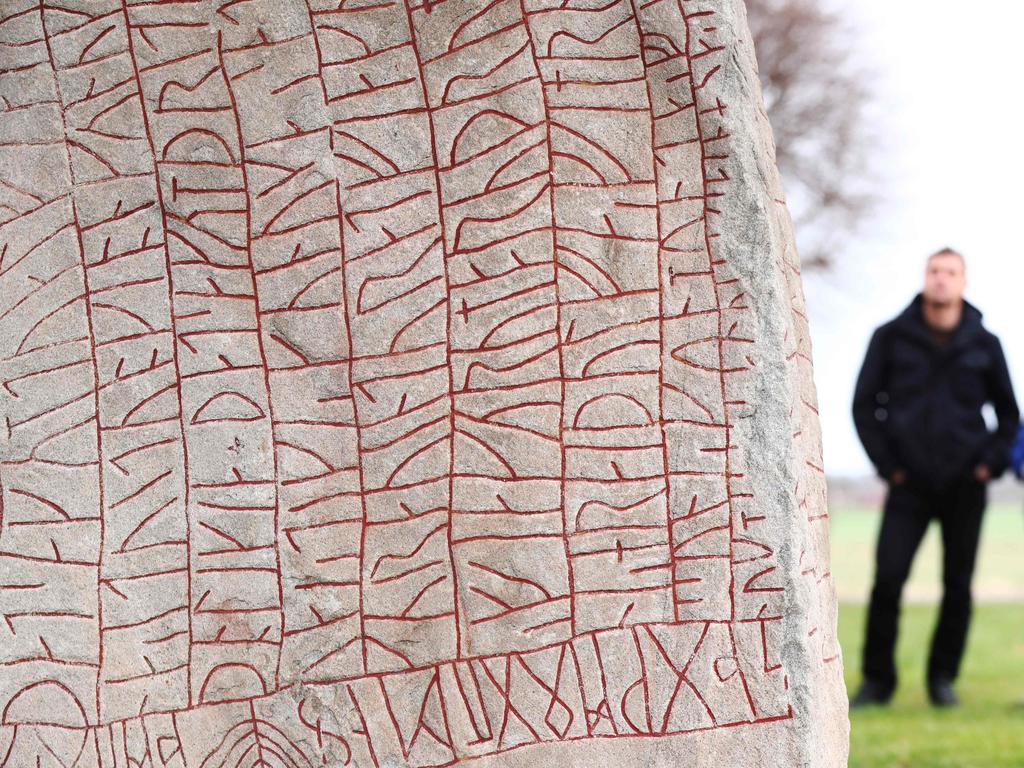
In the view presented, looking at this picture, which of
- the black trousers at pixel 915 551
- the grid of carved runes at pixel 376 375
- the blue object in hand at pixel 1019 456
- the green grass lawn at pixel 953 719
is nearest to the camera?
the grid of carved runes at pixel 376 375

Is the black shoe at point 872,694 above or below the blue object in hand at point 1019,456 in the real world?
below

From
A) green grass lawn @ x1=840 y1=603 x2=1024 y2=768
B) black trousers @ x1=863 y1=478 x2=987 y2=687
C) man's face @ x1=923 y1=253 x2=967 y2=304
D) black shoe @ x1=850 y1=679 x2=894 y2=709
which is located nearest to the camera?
green grass lawn @ x1=840 y1=603 x2=1024 y2=768

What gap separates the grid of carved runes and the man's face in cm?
262

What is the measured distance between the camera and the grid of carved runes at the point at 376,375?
2.50 meters

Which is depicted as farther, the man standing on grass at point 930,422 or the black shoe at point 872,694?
the black shoe at point 872,694

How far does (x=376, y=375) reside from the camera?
2.55 metres

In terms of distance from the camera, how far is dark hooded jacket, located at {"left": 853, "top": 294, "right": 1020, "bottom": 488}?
16.3 feet

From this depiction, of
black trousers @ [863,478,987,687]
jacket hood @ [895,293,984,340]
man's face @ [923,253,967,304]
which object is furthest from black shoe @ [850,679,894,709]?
man's face @ [923,253,967,304]

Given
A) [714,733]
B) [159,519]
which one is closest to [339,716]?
[159,519]

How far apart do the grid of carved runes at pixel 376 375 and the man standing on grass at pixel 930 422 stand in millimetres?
2666

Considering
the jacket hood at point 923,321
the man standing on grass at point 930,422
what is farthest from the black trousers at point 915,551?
the jacket hood at point 923,321

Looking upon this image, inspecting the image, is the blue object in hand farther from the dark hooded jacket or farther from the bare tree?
the bare tree

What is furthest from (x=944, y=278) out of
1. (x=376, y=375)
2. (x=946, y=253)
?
(x=376, y=375)

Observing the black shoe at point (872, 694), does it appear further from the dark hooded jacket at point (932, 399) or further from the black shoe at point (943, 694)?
the dark hooded jacket at point (932, 399)
